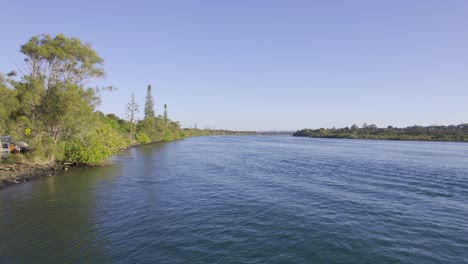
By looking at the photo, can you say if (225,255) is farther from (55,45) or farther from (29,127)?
(55,45)

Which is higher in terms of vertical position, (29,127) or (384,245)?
(29,127)

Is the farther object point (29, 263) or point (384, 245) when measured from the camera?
point (384, 245)

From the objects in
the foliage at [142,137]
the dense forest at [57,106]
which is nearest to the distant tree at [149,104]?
the foliage at [142,137]

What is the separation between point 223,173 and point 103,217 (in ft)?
55.6

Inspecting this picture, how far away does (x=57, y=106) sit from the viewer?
1275 inches

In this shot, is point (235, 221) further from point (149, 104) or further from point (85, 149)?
point (149, 104)

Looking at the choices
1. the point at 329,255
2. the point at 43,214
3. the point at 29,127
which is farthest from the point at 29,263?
the point at 29,127

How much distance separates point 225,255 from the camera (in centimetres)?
1101

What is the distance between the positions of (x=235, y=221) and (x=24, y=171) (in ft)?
88.9

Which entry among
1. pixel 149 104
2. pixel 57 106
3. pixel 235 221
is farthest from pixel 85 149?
pixel 149 104

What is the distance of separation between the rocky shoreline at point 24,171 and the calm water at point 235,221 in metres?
2.38

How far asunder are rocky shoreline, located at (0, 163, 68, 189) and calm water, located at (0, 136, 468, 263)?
7.81 feet

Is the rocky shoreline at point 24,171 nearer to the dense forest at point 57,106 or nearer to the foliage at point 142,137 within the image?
the dense forest at point 57,106

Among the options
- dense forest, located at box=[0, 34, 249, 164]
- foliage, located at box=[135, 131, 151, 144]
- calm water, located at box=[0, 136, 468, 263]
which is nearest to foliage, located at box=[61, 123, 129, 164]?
dense forest, located at box=[0, 34, 249, 164]
